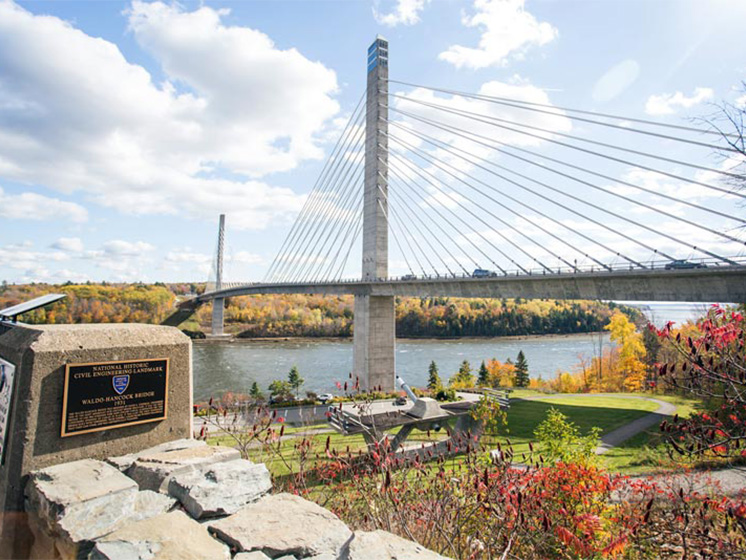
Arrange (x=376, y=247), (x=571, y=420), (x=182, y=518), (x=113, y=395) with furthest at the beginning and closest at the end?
(x=376, y=247)
(x=571, y=420)
(x=113, y=395)
(x=182, y=518)

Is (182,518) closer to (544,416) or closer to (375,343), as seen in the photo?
(544,416)

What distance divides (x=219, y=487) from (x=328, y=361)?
177 ft

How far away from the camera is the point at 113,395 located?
524cm

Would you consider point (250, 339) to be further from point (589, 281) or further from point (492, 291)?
point (589, 281)

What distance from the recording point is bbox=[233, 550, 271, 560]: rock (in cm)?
330

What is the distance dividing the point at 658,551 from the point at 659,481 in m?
6.73

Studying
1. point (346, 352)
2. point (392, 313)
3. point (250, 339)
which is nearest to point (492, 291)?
point (392, 313)

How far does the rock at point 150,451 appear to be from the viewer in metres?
A: 4.90

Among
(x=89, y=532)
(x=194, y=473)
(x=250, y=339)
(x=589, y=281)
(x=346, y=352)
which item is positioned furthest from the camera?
(x=250, y=339)

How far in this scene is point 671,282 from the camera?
17.9m

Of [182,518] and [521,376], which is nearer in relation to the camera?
[182,518]

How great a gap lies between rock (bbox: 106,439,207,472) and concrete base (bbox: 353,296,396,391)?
26.5m

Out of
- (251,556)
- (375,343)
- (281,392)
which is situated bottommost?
(281,392)

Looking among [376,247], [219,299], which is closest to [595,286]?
[376,247]
